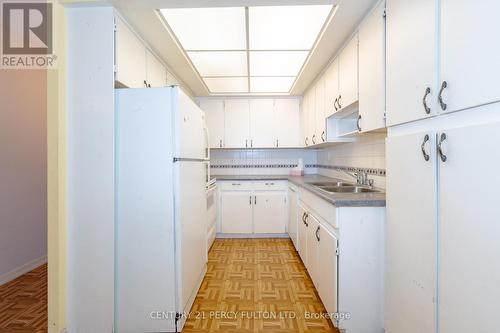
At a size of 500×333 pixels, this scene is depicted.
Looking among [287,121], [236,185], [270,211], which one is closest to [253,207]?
[270,211]

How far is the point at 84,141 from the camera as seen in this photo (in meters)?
1.65

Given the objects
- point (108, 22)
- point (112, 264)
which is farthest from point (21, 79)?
point (112, 264)

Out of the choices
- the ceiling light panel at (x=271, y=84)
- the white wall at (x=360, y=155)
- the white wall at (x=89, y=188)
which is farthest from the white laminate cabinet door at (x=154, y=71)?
the white wall at (x=360, y=155)

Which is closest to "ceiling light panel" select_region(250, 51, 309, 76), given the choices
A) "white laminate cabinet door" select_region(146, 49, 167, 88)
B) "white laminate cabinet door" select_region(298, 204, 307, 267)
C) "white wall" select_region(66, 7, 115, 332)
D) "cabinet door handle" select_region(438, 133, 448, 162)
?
"white laminate cabinet door" select_region(146, 49, 167, 88)

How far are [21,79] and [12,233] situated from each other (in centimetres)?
152

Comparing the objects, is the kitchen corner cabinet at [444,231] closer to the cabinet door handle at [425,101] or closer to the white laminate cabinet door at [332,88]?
the cabinet door handle at [425,101]

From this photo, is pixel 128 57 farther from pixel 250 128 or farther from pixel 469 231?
pixel 250 128

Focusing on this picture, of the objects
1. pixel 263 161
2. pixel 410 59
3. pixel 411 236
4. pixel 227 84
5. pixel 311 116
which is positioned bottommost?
pixel 411 236

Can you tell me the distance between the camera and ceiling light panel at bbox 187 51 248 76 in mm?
2533

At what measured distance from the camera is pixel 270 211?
12.2 ft

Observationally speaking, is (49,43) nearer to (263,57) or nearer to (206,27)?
(206,27)

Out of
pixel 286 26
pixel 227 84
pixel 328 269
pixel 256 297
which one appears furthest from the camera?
pixel 227 84

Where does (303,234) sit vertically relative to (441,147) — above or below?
below

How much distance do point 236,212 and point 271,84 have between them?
1.85 m
